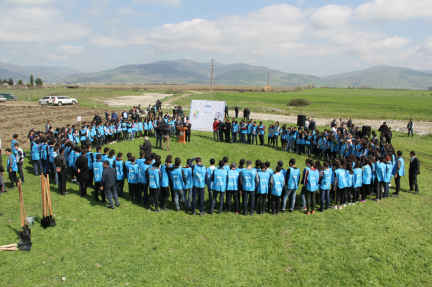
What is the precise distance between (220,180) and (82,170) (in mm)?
5367

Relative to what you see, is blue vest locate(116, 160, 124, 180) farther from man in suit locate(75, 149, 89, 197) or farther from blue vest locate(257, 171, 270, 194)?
blue vest locate(257, 171, 270, 194)

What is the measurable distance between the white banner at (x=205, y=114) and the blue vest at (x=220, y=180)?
1244cm

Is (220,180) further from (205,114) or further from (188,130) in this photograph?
(205,114)

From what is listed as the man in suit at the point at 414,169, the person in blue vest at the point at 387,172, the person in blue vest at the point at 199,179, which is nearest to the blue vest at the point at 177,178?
the person in blue vest at the point at 199,179

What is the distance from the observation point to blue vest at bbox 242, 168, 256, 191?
354 inches

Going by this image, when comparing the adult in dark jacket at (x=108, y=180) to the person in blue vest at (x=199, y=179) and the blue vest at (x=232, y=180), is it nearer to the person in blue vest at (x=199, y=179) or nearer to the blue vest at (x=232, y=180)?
the person in blue vest at (x=199, y=179)

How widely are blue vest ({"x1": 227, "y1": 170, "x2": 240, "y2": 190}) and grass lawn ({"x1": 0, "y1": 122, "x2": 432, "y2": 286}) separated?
1.02 meters

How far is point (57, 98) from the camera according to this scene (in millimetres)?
42062

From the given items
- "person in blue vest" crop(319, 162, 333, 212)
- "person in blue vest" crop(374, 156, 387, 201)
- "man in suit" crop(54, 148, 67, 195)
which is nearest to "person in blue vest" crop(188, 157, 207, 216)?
"person in blue vest" crop(319, 162, 333, 212)

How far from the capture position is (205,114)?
851 inches

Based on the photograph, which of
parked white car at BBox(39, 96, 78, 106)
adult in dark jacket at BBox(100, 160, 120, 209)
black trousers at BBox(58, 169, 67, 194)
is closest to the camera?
adult in dark jacket at BBox(100, 160, 120, 209)

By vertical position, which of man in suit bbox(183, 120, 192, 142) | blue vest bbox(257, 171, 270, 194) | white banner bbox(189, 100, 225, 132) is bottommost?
blue vest bbox(257, 171, 270, 194)

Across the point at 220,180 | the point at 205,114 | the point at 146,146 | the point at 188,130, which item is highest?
the point at 205,114

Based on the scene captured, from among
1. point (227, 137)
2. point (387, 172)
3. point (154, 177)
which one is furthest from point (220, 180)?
point (227, 137)
